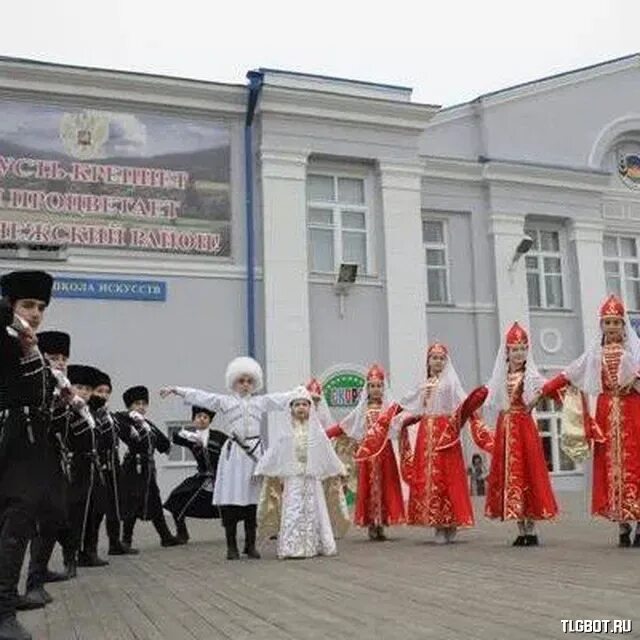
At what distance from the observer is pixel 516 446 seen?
8.70 meters

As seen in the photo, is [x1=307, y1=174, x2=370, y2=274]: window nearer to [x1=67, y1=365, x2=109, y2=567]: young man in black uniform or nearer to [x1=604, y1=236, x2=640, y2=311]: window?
[x1=604, y1=236, x2=640, y2=311]: window

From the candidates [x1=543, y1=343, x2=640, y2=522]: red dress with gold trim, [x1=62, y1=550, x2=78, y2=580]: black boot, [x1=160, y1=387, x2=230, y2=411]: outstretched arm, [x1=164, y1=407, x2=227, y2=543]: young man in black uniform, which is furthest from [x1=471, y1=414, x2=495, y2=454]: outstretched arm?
[x1=62, y1=550, x2=78, y2=580]: black boot

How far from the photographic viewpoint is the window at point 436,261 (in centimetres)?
1917

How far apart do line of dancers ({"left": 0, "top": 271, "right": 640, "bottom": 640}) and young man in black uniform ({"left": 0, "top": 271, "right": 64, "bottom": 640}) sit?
46.4 inches

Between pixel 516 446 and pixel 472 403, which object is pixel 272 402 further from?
pixel 516 446

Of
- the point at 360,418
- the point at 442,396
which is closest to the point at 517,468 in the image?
the point at 442,396

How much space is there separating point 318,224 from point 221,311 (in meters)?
2.57

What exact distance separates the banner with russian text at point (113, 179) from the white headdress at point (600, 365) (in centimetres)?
909

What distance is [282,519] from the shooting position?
8211 millimetres

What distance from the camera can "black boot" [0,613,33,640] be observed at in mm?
4293

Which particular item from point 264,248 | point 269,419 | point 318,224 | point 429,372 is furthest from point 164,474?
point 429,372

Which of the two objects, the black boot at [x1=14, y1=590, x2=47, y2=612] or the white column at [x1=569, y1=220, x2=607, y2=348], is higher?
the white column at [x1=569, y1=220, x2=607, y2=348]

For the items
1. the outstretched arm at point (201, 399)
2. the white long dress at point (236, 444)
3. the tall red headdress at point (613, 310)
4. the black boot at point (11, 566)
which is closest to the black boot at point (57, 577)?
the white long dress at point (236, 444)

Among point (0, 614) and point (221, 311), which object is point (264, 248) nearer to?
point (221, 311)
